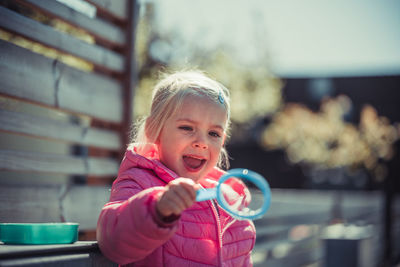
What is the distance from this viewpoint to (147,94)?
42.3 feet

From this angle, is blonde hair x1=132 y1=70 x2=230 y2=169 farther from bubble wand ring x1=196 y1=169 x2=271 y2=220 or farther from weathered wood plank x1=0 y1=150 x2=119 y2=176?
bubble wand ring x1=196 y1=169 x2=271 y2=220

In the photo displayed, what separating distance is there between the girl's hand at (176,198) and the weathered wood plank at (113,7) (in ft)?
6.21

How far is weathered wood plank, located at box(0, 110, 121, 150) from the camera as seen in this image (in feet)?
7.90

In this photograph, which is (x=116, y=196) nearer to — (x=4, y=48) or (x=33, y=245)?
(x=33, y=245)

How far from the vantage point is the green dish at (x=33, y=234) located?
1.50 meters

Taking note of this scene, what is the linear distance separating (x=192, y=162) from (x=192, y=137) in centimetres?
14

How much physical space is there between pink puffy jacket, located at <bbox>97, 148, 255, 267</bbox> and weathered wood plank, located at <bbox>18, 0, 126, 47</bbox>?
3.37 ft

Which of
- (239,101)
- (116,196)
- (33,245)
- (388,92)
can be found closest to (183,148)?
(116,196)

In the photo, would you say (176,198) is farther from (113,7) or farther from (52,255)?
(113,7)

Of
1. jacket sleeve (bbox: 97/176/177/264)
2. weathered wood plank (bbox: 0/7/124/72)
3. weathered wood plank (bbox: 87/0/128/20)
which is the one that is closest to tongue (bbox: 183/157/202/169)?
jacket sleeve (bbox: 97/176/177/264)

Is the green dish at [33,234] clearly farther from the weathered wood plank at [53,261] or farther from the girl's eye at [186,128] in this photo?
the girl's eye at [186,128]

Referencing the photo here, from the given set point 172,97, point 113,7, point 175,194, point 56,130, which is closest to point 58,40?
point 56,130

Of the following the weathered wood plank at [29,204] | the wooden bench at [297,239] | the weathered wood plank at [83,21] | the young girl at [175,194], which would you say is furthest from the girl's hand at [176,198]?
the wooden bench at [297,239]

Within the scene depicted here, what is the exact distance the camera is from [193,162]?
7.29ft
